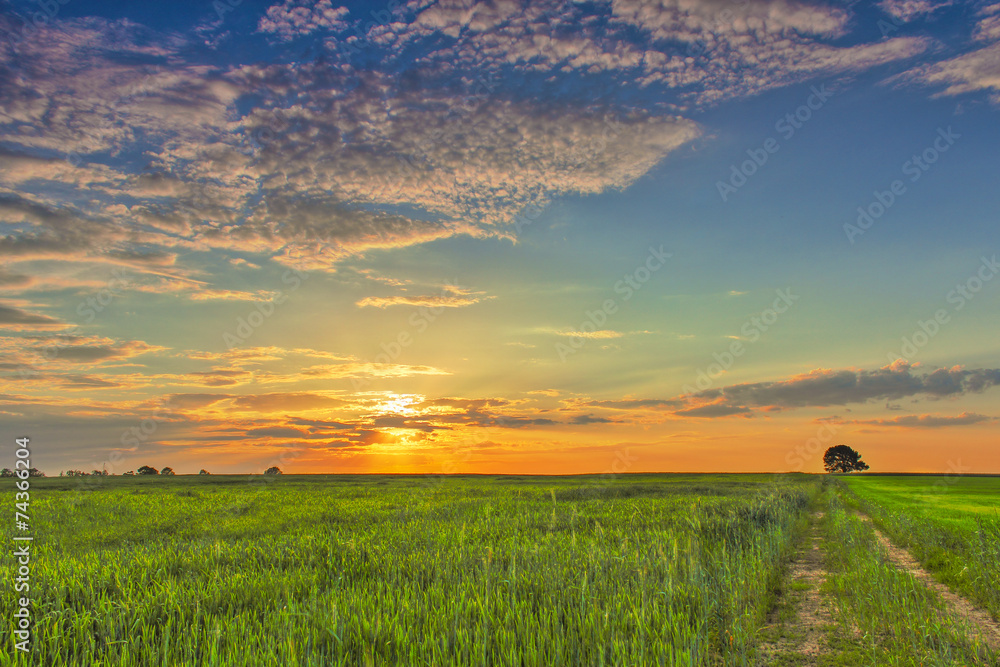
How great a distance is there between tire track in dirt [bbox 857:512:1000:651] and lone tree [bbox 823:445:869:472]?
156m

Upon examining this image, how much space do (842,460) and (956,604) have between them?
164816 millimetres

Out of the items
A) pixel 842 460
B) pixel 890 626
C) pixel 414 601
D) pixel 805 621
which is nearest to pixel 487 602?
pixel 414 601

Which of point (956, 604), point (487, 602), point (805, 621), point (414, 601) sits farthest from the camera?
point (956, 604)

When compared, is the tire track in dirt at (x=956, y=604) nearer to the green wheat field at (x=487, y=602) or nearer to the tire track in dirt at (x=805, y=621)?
the green wheat field at (x=487, y=602)

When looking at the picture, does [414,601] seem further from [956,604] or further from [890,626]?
[956,604]

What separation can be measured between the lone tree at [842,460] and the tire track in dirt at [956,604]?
156 meters

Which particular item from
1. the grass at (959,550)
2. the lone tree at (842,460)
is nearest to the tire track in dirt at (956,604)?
the grass at (959,550)

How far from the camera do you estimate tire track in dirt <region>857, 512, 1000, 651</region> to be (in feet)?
24.9

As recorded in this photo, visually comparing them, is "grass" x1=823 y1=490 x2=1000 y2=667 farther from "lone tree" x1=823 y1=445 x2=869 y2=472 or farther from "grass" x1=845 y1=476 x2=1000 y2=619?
"lone tree" x1=823 y1=445 x2=869 y2=472

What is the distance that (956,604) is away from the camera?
9555 mm

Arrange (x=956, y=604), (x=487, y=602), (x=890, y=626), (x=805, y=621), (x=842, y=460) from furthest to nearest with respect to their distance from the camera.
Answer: (x=842, y=460) → (x=956, y=604) → (x=805, y=621) → (x=890, y=626) → (x=487, y=602)

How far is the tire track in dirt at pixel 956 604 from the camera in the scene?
24.9 feet

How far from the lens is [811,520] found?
79.7ft

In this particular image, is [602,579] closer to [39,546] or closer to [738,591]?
[738,591]
